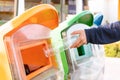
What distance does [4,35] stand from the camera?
2.38 ft

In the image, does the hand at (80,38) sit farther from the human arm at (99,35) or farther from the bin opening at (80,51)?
the bin opening at (80,51)

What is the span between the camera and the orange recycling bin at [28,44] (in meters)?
0.74

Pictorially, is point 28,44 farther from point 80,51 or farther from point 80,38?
point 80,51

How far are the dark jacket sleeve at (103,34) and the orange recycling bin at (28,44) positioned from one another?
0.27 metres

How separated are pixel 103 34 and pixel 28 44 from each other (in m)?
0.49

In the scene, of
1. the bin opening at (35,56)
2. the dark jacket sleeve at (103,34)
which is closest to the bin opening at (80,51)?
the dark jacket sleeve at (103,34)

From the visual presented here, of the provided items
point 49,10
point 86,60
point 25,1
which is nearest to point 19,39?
point 49,10

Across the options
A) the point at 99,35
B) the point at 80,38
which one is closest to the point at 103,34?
the point at 99,35

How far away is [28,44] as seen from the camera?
0.95 m

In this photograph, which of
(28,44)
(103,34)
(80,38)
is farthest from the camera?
(103,34)

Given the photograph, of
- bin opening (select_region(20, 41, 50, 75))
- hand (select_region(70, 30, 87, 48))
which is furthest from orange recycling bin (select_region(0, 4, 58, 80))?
hand (select_region(70, 30, 87, 48))

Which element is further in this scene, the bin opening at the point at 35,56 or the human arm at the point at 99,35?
the human arm at the point at 99,35

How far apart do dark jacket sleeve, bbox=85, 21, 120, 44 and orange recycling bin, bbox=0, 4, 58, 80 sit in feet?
0.90

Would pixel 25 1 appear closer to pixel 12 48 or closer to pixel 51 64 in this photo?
pixel 51 64
